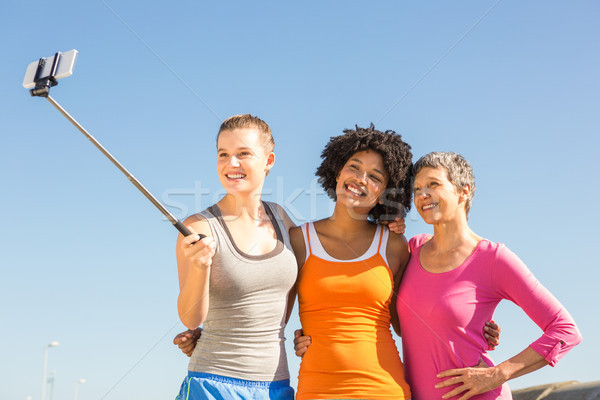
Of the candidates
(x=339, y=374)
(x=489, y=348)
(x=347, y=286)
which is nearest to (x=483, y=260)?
(x=489, y=348)

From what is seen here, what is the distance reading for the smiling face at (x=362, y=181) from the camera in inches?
Answer: 157

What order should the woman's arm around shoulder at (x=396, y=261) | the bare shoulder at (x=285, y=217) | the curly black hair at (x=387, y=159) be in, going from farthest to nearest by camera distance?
the curly black hair at (x=387, y=159), the bare shoulder at (x=285, y=217), the woman's arm around shoulder at (x=396, y=261)

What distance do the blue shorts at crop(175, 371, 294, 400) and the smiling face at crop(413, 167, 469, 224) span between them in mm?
1513

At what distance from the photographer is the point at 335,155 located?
4438 mm

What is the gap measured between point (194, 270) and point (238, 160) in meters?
0.83

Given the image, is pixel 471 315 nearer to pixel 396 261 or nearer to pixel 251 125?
pixel 396 261

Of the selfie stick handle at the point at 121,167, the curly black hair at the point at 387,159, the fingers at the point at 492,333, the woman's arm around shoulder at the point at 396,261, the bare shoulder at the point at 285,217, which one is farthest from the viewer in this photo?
the curly black hair at the point at 387,159

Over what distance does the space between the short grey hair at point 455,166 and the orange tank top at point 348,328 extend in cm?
67

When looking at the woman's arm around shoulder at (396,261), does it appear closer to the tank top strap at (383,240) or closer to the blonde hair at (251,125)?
the tank top strap at (383,240)

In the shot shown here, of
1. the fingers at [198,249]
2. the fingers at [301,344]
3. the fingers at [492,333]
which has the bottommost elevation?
the fingers at [301,344]

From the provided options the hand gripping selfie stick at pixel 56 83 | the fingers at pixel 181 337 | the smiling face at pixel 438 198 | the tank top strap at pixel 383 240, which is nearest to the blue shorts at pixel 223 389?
the fingers at pixel 181 337

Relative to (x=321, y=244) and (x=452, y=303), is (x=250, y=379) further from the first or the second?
(x=452, y=303)

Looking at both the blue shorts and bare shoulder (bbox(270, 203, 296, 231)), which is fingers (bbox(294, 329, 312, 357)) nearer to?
the blue shorts

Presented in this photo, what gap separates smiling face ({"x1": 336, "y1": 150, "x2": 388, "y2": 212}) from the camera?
3982 mm
